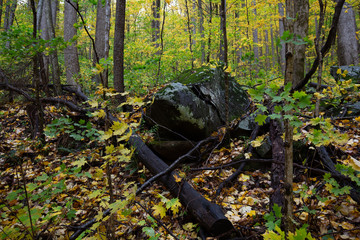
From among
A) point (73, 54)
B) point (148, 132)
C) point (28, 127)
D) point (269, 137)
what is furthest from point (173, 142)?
point (73, 54)

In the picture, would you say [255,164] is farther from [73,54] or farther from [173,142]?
[73,54]

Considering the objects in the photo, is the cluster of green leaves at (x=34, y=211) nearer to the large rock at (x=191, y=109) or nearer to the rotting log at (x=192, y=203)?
the rotting log at (x=192, y=203)

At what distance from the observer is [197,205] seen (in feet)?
7.26

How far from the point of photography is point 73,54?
316 inches

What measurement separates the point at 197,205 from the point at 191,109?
1703 millimetres

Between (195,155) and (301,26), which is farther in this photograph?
(195,155)

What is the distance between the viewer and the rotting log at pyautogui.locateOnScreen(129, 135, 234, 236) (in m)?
1.99

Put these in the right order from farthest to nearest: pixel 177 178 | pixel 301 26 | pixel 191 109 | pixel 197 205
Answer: pixel 191 109 < pixel 301 26 < pixel 177 178 < pixel 197 205

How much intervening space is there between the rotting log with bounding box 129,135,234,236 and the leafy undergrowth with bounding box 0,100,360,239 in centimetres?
14

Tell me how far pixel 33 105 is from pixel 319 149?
5.65m

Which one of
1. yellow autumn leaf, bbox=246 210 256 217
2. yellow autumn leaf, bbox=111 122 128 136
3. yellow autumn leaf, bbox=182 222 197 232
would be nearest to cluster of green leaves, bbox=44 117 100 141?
yellow autumn leaf, bbox=111 122 128 136

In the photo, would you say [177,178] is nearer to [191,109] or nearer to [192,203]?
[192,203]

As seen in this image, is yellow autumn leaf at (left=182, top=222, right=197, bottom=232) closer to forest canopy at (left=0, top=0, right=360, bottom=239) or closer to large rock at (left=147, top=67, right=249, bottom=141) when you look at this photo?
forest canopy at (left=0, top=0, right=360, bottom=239)

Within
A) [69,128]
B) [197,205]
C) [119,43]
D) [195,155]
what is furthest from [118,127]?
[119,43]
